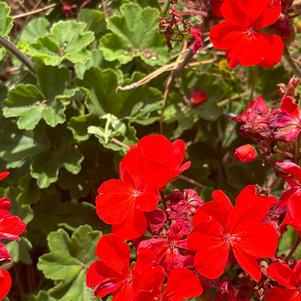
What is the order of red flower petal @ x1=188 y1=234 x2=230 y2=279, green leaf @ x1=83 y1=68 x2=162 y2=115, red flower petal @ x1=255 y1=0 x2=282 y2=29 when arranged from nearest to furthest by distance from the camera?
red flower petal @ x1=188 y1=234 x2=230 y2=279
red flower petal @ x1=255 y1=0 x2=282 y2=29
green leaf @ x1=83 y1=68 x2=162 y2=115

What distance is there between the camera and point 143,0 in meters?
2.89

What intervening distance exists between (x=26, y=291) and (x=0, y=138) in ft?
2.25

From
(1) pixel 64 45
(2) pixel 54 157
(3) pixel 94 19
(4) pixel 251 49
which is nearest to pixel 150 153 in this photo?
(4) pixel 251 49

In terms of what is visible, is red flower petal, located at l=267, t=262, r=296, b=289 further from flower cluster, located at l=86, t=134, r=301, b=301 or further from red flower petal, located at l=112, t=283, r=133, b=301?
red flower petal, located at l=112, t=283, r=133, b=301

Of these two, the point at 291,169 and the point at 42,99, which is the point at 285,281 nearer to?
the point at 291,169

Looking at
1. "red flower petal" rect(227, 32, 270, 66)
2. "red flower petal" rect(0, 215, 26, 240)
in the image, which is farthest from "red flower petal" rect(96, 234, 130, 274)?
"red flower petal" rect(227, 32, 270, 66)

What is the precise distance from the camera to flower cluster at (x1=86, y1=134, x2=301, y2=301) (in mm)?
1650

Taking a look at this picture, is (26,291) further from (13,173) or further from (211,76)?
(211,76)

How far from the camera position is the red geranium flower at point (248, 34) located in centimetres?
216

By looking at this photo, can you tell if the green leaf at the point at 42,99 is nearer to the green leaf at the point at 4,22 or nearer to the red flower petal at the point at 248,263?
the green leaf at the point at 4,22

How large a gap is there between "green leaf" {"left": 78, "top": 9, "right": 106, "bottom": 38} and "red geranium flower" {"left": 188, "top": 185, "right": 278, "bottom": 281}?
133 cm

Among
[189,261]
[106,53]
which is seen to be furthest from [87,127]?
[189,261]

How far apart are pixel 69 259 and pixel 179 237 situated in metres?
0.83

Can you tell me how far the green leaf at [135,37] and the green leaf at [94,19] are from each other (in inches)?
3.9
